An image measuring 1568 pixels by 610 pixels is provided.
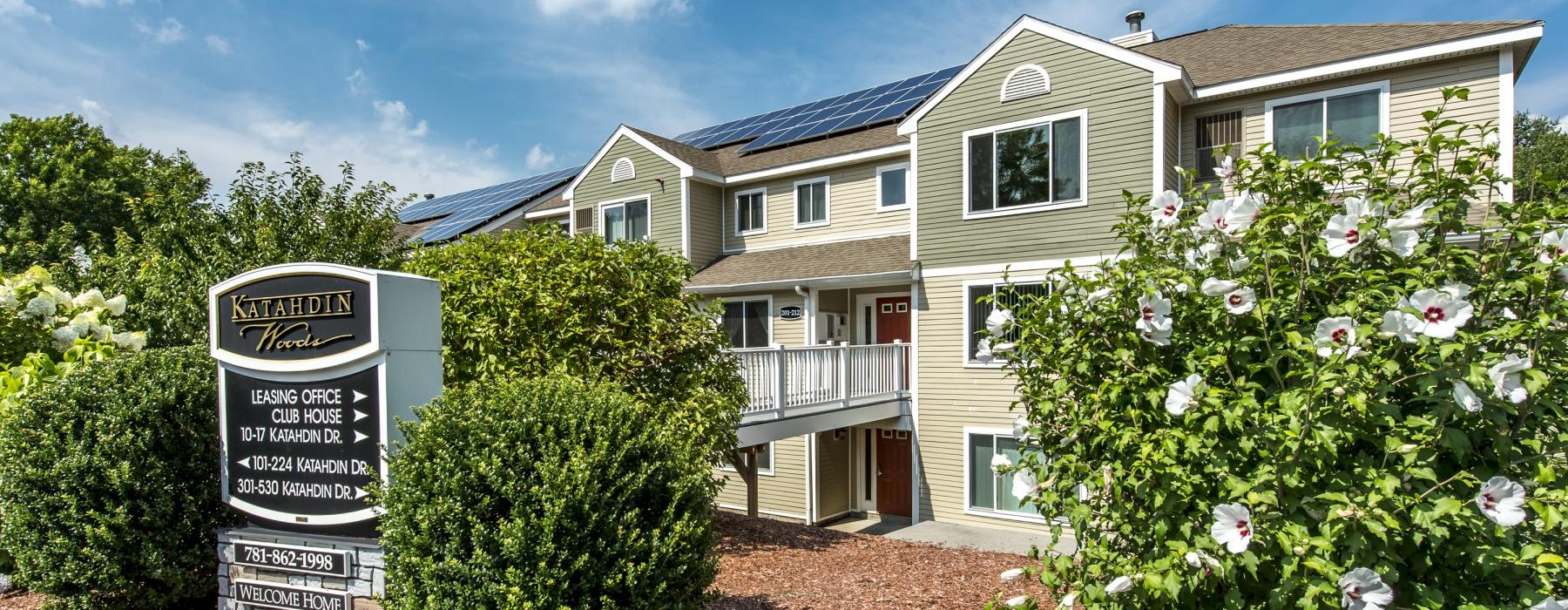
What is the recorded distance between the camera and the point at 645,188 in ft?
61.0

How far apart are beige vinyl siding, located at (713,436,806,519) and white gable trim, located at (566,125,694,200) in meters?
6.05

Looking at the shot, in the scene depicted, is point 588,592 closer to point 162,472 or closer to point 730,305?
point 162,472

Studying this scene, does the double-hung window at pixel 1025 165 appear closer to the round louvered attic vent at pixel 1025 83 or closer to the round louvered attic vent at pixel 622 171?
the round louvered attic vent at pixel 1025 83

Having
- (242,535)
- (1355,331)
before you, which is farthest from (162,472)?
(1355,331)

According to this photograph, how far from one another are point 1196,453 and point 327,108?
14.3 m

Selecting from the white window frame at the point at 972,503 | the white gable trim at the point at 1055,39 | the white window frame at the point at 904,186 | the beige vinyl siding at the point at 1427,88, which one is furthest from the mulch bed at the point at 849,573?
the white window frame at the point at 904,186

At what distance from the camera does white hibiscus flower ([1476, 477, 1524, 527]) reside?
266 centimetres

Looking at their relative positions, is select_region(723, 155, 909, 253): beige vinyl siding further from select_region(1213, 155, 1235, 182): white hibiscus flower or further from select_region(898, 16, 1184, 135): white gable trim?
select_region(1213, 155, 1235, 182): white hibiscus flower

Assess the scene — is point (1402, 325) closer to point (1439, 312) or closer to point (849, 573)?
point (1439, 312)

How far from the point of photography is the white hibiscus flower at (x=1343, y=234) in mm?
3055

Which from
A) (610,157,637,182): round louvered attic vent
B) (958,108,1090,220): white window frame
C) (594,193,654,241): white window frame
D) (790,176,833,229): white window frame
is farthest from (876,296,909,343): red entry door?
(610,157,637,182): round louvered attic vent

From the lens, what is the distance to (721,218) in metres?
18.7

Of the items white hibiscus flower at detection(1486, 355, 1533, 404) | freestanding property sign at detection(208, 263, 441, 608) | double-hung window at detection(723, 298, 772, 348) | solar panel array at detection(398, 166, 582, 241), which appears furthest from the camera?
solar panel array at detection(398, 166, 582, 241)

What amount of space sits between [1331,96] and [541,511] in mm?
12588
